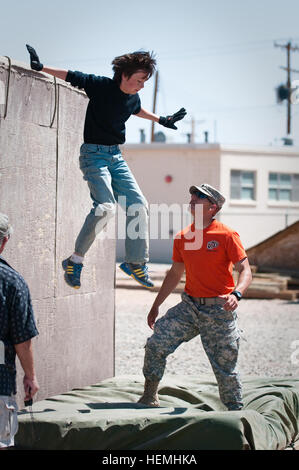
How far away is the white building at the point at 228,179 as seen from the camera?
29.7 meters

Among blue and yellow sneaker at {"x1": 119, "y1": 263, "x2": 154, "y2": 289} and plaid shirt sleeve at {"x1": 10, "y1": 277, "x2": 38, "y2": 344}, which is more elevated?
blue and yellow sneaker at {"x1": 119, "y1": 263, "x2": 154, "y2": 289}

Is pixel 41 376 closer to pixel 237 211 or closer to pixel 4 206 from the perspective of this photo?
pixel 4 206

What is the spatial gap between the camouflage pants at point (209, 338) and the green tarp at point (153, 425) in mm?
230

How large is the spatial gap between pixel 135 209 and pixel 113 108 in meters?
0.77

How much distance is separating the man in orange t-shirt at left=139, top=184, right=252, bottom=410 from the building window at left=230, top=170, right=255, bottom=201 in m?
24.9

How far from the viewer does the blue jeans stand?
4.92 m

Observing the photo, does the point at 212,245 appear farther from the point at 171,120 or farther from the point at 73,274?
the point at 73,274

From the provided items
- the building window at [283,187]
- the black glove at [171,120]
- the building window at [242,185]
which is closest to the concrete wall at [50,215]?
the black glove at [171,120]

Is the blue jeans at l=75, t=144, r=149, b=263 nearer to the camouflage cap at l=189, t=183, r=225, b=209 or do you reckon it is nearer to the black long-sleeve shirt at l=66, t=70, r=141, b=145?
the black long-sleeve shirt at l=66, t=70, r=141, b=145

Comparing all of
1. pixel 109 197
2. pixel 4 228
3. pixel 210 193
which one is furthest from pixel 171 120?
pixel 4 228

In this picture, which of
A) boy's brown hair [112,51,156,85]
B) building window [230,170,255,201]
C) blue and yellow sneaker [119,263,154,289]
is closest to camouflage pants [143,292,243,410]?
blue and yellow sneaker [119,263,154,289]

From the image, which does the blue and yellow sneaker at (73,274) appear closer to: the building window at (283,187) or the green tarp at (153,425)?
the green tarp at (153,425)

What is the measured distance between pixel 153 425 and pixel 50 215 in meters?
2.24

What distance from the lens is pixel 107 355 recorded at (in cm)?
734
